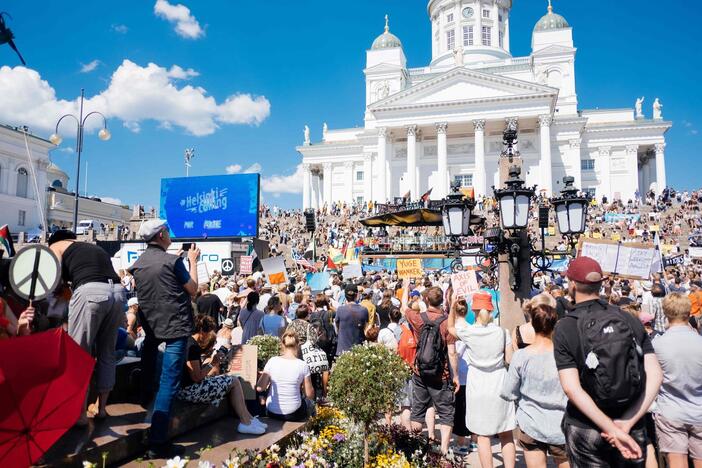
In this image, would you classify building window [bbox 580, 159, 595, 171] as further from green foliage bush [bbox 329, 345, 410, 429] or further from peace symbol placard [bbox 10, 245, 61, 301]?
peace symbol placard [bbox 10, 245, 61, 301]

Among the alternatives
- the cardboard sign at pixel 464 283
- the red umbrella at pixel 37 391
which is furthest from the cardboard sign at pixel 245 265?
the red umbrella at pixel 37 391

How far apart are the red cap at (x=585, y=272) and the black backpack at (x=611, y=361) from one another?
8.8 inches

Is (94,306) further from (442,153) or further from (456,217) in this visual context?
(442,153)

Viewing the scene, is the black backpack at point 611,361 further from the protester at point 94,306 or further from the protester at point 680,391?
the protester at point 94,306

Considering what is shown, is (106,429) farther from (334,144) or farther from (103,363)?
(334,144)

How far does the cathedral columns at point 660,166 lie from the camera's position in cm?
5231

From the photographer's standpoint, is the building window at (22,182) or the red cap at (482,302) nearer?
the red cap at (482,302)

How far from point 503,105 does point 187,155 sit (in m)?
34.1

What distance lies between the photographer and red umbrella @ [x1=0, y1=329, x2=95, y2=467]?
2.41 meters

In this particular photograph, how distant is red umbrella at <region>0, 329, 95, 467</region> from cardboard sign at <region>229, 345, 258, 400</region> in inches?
83.7

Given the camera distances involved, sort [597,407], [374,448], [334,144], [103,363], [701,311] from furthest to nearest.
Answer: [334,144] < [701,311] < [374,448] < [103,363] < [597,407]

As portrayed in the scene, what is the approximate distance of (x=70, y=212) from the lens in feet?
190

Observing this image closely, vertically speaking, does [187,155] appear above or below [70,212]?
above

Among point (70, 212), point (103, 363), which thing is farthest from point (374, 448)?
point (70, 212)
